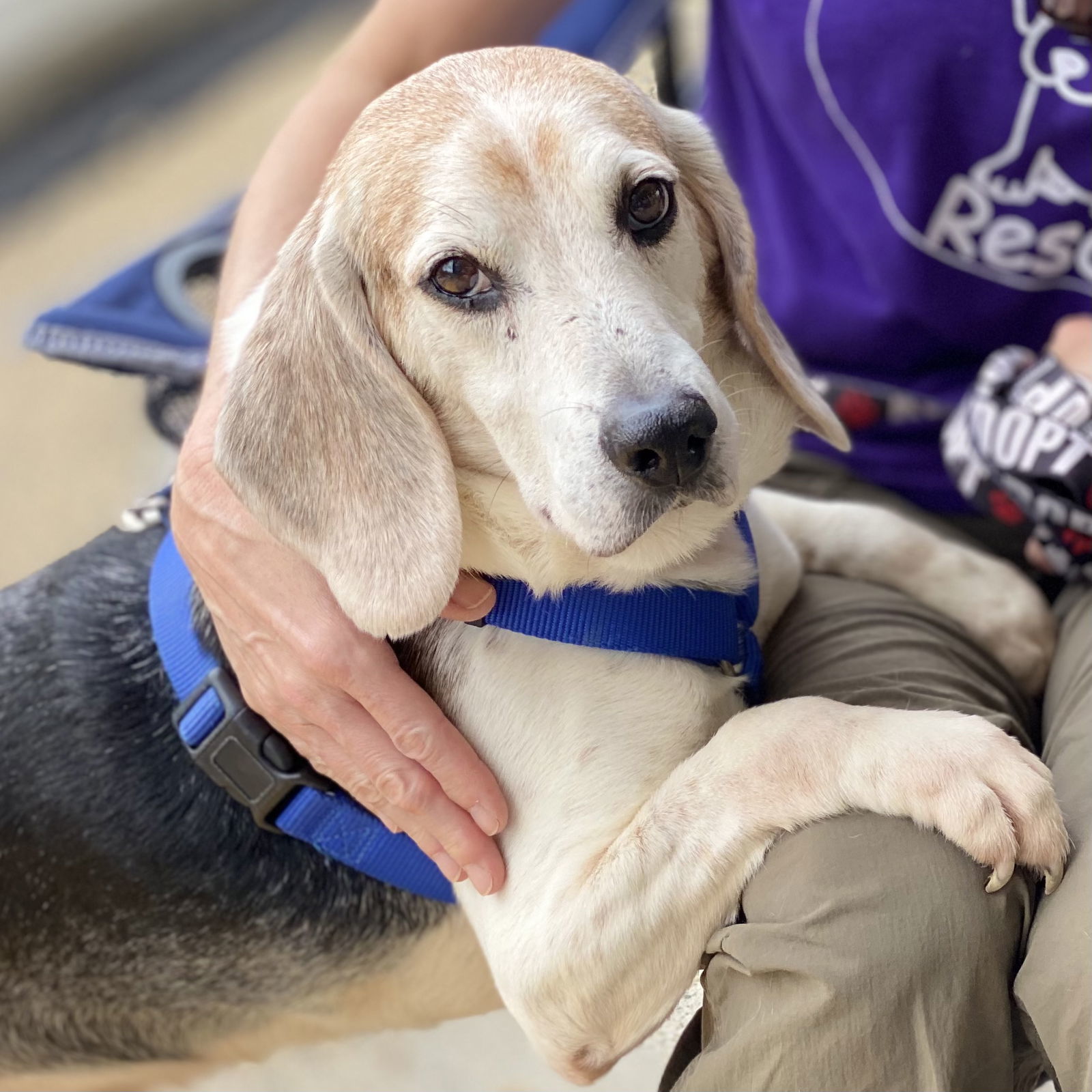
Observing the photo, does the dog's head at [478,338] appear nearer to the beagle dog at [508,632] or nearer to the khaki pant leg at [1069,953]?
the beagle dog at [508,632]

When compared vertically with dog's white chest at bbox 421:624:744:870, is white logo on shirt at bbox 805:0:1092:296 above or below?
above

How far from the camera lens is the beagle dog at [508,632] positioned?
122cm

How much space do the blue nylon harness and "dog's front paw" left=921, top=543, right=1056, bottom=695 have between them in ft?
1.12

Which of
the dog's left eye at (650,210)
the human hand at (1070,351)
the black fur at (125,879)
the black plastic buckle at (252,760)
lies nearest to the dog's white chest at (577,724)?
the black plastic buckle at (252,760)

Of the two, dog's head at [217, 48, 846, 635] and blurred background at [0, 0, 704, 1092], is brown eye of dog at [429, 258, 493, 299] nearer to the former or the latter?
dog's head at [217, 48, 846, 635]

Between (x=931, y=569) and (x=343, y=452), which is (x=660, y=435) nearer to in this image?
(x=343, y=452)

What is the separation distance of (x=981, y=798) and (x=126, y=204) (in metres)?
3.56

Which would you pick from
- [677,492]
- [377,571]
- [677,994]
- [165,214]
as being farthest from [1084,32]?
[165,214]

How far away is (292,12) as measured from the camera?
1.24 m

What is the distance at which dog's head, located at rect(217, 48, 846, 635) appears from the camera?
1.21 m

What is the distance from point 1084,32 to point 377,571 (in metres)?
1.21

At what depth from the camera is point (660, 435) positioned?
1.15 m

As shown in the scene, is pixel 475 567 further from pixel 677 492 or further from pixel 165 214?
pixel 165 214

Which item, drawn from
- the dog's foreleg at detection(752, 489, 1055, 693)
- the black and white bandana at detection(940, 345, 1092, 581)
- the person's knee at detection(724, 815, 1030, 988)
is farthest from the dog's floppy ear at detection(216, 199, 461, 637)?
the black and white bandana at detection(940, 345, 1092, 581)
